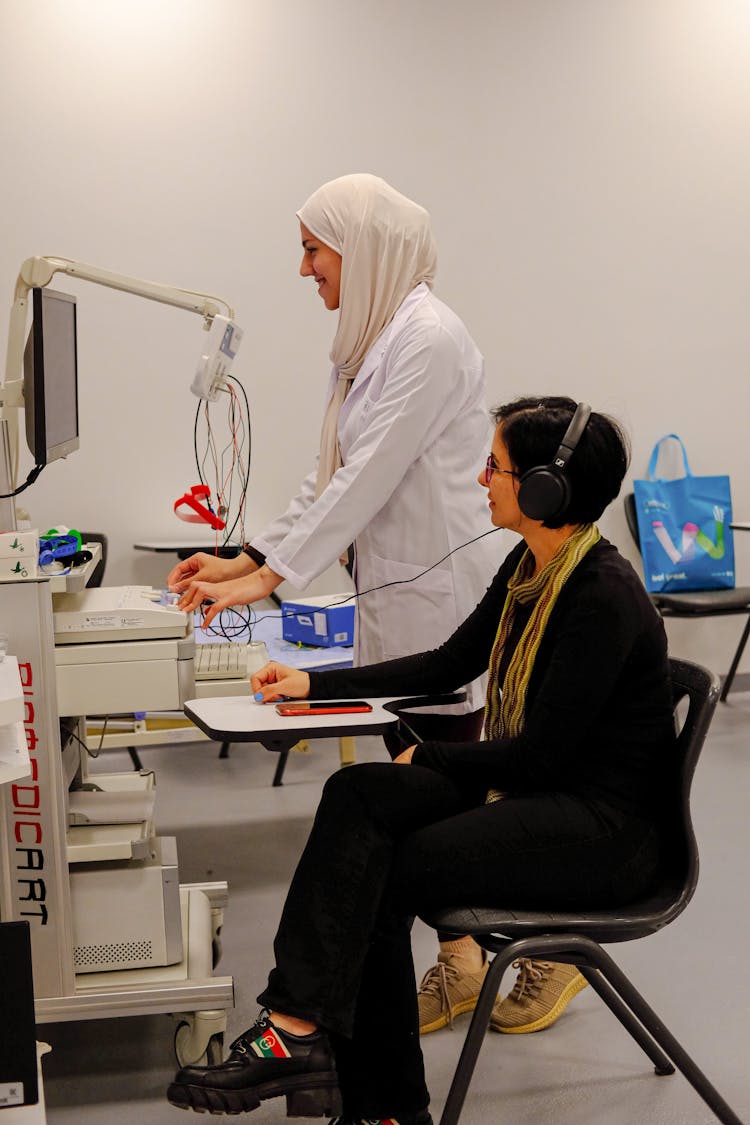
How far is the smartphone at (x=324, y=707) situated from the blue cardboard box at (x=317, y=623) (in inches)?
41.3

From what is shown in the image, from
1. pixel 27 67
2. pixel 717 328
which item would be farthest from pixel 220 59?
pixel 717 328

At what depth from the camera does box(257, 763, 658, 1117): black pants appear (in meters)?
1.46

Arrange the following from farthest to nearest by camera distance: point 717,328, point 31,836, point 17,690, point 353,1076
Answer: point 717,328, point 31,836, point 353,1076, point 17,690

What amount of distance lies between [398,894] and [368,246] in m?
1.12

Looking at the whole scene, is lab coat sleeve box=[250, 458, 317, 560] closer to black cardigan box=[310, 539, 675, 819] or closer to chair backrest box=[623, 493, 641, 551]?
black cardigan box=[310, 539, 675, 819]

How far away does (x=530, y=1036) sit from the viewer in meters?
1.97

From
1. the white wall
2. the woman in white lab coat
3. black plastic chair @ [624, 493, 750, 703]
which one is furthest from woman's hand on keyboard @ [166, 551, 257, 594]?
black plastic chair @ [624, 493, 750, 703]

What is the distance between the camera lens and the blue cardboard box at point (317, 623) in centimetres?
272

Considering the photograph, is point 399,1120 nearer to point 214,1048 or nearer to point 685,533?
point 214,1048

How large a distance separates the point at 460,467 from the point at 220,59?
8.10 feet

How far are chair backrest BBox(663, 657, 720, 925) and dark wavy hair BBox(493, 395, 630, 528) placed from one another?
281mm

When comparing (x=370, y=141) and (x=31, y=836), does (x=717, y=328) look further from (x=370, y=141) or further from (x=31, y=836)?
(x=31, y=836)

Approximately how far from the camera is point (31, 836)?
176 cm

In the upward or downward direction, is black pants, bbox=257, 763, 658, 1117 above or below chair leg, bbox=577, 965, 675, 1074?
above
